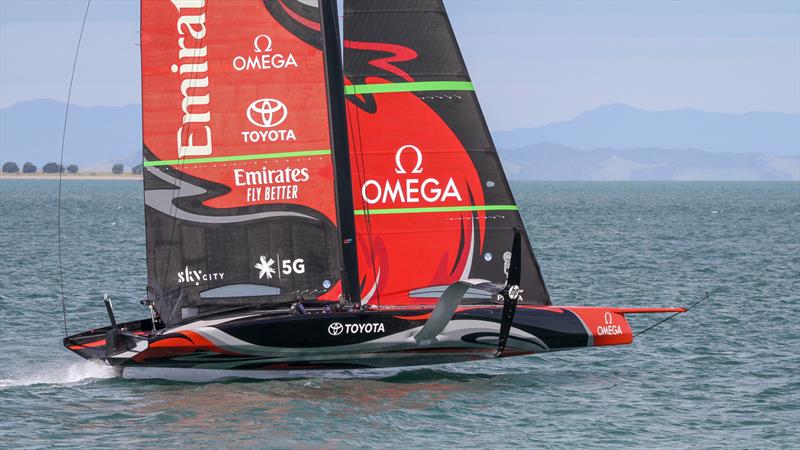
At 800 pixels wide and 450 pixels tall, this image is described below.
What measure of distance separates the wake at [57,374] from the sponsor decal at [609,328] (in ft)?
25.9

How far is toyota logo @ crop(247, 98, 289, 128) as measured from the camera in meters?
20.1

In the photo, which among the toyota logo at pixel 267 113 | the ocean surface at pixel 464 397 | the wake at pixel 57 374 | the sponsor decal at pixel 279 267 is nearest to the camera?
the ocean surface at pixel 464 397

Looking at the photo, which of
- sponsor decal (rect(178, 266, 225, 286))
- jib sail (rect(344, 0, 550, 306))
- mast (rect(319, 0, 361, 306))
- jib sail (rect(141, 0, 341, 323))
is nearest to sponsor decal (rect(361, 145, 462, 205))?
jib sail (rect(344, 0, 550, 306))

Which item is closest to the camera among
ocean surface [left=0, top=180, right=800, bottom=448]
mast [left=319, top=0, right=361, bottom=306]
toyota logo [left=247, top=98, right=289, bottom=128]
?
ocean surface [left=0, top=180, right=800, bottom=448]

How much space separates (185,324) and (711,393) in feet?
27.9

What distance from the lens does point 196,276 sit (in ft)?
66.6

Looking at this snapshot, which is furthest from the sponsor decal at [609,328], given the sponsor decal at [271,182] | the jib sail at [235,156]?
the sponsor decal at [271,182]

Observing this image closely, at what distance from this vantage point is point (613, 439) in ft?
57.7

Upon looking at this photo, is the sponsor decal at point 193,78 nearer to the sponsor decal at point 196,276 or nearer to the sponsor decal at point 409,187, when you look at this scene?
the sponsor decal at point 196,276

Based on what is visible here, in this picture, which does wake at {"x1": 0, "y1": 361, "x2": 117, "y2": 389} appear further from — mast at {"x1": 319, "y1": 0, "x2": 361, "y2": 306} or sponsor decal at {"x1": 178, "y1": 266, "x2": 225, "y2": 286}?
mast at {"x1": 319, "y1": 0, "x2": 361, "y2": 306}

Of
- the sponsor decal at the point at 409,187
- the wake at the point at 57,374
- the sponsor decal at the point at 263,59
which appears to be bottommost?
the wake at the point at 57,374

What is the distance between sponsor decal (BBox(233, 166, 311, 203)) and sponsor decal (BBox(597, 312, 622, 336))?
521 cm

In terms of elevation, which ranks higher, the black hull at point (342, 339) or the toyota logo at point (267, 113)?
the toyota logo at point (267, 113)

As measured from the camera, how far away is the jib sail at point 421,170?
66.6ft
